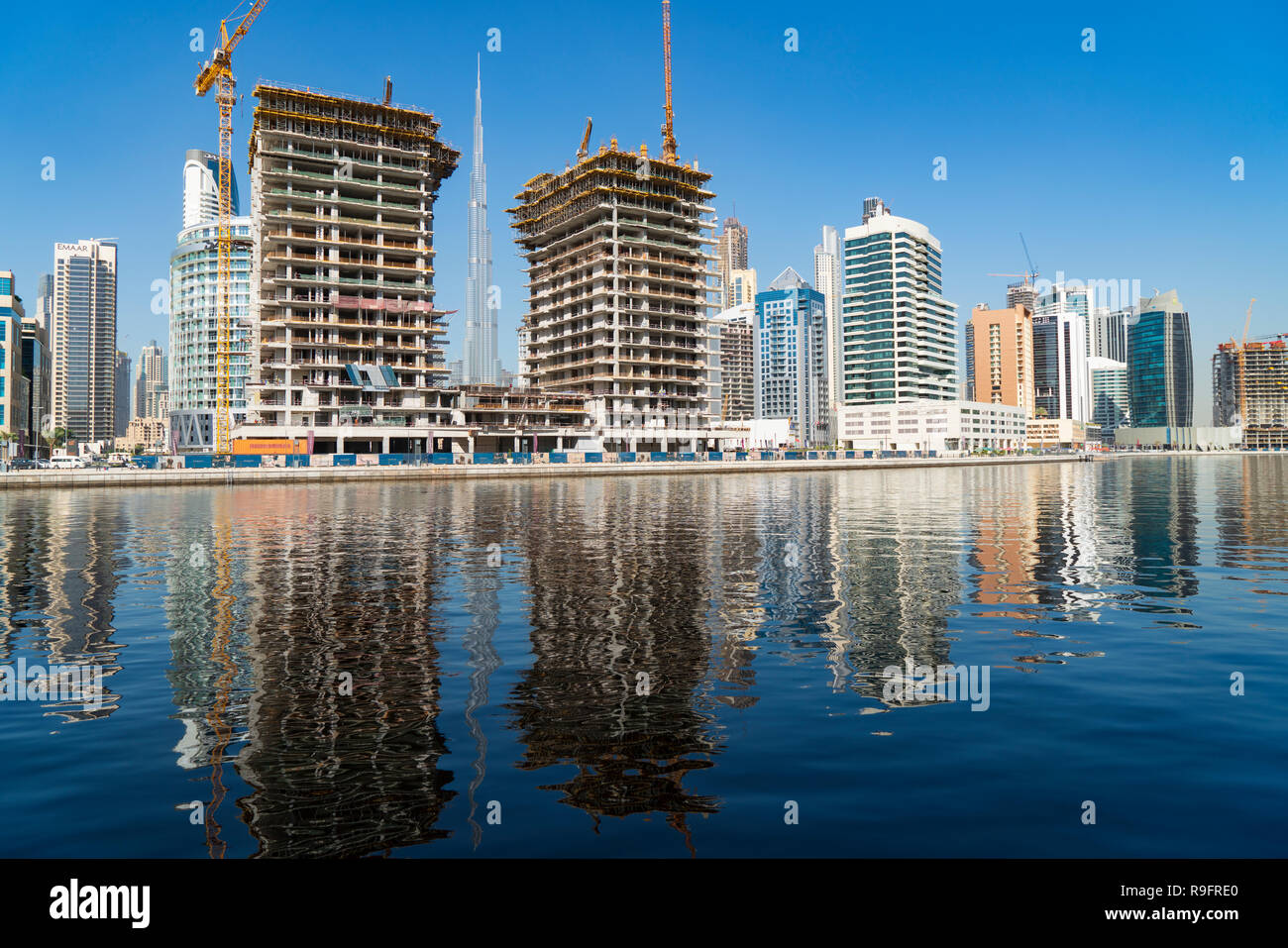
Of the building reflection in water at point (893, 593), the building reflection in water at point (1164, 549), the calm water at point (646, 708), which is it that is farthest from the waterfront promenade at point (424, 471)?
the building reflection in water at point (1164, 549)

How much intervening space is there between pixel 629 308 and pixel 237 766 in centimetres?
17619

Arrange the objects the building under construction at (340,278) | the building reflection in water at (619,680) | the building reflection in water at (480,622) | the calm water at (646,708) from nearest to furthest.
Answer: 1. the calm water at (646,708)
2. the building reflection in water at (619,680)
3. the building reflection in water at (480,622)
4. the building under construction at (340,278)

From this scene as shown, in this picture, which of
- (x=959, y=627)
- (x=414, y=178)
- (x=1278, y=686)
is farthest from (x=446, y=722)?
(x=414, y=178)

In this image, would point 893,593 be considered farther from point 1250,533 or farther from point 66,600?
point 1250,533

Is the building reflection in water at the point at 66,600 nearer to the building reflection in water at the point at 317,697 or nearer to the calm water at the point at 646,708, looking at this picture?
the calm water at the point at 646,708

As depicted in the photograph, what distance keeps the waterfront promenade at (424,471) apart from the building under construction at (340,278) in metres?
29.9

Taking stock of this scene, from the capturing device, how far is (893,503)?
65.2m

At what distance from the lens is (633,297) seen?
18362cm

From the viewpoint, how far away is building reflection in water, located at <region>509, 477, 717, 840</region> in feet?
32.2

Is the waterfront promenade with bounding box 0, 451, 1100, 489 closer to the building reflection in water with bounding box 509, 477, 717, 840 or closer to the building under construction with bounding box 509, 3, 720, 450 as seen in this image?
the building under construction with bounding box 509, 3, 720, 450

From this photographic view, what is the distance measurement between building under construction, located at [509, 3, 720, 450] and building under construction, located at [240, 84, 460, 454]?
128 ft

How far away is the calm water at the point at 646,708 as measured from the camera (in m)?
8.70

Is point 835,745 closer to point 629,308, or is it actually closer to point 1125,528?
point 1125,528
